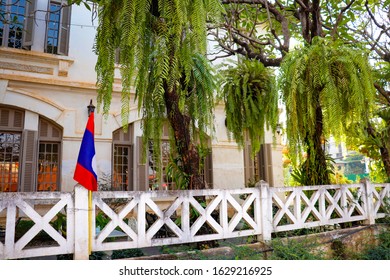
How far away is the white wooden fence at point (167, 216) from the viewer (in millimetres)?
3033

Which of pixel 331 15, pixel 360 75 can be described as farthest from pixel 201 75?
pixel 331 15

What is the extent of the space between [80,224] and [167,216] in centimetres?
90

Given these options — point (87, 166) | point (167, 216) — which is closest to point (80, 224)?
→ point (87, 166)

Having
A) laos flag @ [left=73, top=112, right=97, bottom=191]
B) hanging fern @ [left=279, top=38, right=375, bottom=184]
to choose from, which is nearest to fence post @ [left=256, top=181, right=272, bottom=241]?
hanging fern @ [left=279, top=38, right=375, bottom=184]

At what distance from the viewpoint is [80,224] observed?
317 cm

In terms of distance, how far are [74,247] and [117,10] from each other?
254 centimetres

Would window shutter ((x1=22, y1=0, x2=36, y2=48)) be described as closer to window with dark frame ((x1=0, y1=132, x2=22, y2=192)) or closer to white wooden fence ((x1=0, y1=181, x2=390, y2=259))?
window with dark frame ((x1=0, y1=132, x2=22, y2=192))

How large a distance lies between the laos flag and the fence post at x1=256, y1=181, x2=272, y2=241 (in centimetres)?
213

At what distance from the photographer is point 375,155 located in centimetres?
969

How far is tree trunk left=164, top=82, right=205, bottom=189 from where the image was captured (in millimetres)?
4230

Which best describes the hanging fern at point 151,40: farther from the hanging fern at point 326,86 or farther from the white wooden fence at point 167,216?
the hanging fern at point 326,86

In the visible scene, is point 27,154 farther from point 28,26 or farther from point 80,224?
point 80,224

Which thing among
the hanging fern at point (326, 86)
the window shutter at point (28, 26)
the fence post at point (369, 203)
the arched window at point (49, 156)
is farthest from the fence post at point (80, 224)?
the window shutter at point (28, 26)

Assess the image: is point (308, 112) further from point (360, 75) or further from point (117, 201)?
point (117, 201)
